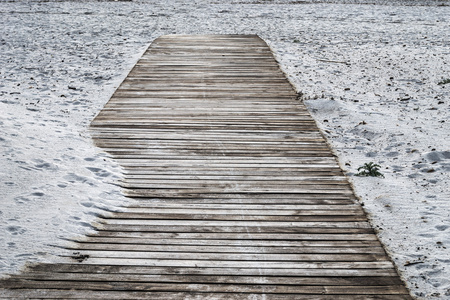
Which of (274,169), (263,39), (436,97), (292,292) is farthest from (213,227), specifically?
(263,39)

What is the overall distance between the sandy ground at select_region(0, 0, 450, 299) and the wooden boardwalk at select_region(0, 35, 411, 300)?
0.73 feet

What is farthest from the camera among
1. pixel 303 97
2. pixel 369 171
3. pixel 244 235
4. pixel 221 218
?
pixel 303 97

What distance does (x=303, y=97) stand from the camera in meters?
7.27

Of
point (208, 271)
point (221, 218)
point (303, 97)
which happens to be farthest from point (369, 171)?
point (303, 97)

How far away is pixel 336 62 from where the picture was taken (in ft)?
31.4

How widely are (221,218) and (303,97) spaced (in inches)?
150

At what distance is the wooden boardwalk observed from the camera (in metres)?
3.14

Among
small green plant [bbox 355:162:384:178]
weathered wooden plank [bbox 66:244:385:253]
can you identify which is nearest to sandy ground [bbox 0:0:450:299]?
small green plant [bbox 355:162:384:178]

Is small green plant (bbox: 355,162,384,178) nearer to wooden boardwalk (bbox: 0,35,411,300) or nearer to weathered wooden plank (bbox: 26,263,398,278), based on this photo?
wooden boardwalk (bbox: 0,35,411,300)

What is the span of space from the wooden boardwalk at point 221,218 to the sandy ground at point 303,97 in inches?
8.8

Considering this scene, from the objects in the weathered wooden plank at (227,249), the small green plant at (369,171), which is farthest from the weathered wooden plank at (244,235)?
the small green plant at (369,171)

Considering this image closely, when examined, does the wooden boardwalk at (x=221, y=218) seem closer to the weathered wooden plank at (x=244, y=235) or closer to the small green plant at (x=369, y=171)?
the weathered wooden plank at (x=244, y=235)

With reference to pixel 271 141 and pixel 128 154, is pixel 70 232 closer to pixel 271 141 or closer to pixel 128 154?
pixel 128 154

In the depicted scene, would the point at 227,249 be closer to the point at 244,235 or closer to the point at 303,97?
the point at 244,235
